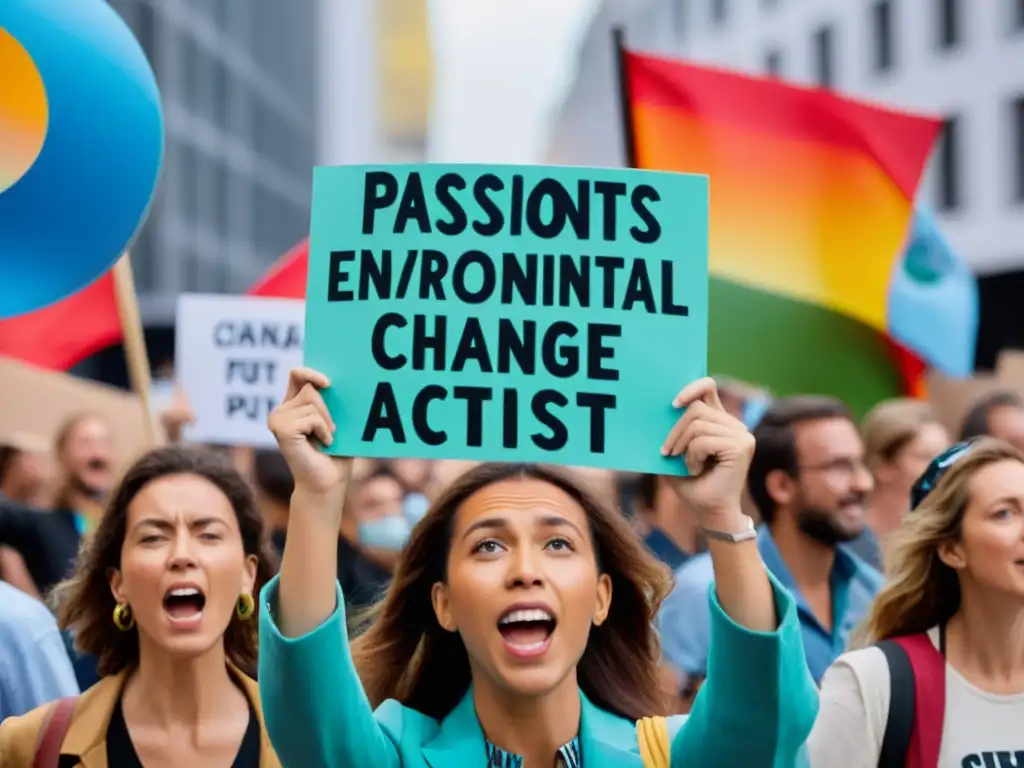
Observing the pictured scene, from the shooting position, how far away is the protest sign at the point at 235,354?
780cm

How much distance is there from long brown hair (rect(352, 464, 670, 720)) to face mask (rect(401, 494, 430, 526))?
13.8 feet

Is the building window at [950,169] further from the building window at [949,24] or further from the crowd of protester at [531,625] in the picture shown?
the crowd of protester at [531,625]

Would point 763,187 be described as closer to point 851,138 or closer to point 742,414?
point 851,138

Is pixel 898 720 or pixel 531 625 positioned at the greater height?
pixel 531 625

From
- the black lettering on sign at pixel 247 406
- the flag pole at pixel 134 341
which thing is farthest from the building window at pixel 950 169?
the flag pole at pixel 134 341

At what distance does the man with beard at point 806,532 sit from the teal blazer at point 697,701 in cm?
227

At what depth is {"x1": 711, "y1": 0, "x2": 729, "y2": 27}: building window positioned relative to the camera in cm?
3866

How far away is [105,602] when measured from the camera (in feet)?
13.6

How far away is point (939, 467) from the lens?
4.48 meters

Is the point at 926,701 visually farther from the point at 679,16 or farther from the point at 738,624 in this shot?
the point at 679,16

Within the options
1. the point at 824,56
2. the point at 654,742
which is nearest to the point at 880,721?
the point at 654,742

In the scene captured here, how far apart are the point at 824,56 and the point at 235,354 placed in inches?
1059

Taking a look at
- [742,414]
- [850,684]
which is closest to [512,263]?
[850,684]

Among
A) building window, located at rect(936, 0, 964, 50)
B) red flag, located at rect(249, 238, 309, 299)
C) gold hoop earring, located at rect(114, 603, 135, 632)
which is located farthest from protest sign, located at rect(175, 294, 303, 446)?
building window, located at rect(936, 0, 964, 50)
